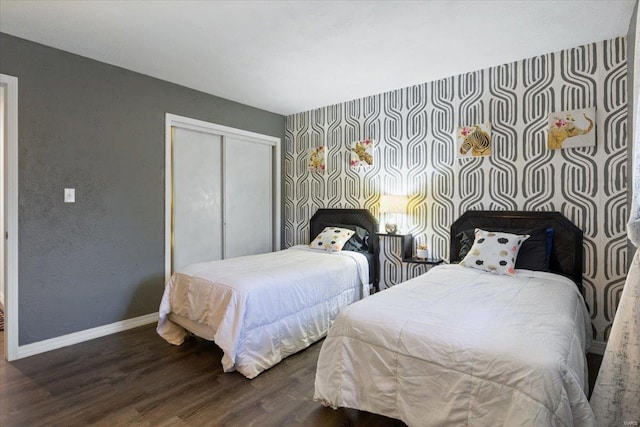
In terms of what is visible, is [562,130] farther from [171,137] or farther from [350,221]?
[171,137]

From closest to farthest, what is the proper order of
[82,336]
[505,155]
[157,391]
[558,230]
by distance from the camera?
[157,391] → [558,230] → [82,336] → [505,155]

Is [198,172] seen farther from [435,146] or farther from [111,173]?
[435,146]

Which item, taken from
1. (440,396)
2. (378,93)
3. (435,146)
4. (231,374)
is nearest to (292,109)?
(378,93)

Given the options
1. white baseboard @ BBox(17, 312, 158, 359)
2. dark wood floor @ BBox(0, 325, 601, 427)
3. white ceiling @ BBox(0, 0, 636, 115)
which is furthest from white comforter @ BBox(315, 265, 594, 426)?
white baseboard @ BBox(17, 312, 158, 359)

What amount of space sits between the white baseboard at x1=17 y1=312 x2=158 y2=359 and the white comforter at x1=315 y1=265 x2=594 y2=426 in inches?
88.4

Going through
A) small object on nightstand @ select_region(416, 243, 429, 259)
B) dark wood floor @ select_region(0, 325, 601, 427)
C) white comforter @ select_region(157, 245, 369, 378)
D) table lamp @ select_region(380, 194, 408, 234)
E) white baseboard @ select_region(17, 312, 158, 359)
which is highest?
table lamp @ select_region(380, 194, 408, 234)

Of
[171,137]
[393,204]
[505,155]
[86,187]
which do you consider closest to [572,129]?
[505,155]

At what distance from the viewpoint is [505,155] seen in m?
3.04

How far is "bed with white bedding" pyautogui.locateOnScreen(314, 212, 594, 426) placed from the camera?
4.09 ft

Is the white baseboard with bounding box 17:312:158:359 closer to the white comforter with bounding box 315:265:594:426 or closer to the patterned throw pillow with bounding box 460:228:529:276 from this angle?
the white comforter with bounding box 315:265:594:426

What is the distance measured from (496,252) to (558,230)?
1.96 feet

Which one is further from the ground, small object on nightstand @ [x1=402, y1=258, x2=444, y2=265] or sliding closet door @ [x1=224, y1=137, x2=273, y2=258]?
sliding closet door @ [x1=224, y1=137, x2=273, y2=258]

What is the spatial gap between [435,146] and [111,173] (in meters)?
3.13

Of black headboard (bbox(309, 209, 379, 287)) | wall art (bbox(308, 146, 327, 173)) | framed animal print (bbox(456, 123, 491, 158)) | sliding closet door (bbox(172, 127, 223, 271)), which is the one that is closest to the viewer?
framed animal print (bbox(456, 123, 491, 158))
